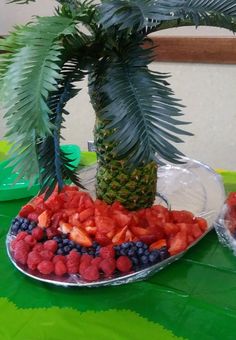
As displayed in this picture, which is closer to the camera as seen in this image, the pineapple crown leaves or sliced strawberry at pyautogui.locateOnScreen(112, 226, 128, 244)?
the pineapple crown leaves

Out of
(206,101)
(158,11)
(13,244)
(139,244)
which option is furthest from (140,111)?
(206,101)

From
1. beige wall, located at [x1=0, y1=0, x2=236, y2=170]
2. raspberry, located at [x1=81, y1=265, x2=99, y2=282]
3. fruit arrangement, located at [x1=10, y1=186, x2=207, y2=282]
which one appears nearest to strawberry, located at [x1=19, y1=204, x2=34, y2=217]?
fruit arrangement, located at [x1=10, y1=186, x2=207, y2=282]

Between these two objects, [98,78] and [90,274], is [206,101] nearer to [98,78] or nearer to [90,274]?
[98,78]

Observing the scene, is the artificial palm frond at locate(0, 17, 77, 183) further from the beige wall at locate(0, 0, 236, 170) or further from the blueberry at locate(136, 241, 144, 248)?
the beige wall at locate(0, 0, 236, 170)

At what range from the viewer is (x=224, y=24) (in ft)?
2.28

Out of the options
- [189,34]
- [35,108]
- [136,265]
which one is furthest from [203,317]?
[189,34]

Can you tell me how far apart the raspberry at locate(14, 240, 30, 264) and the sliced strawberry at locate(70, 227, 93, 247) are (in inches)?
3.1

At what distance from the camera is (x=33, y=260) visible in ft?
2.36

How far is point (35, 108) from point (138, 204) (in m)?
0.35

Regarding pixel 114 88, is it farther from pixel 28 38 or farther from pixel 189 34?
pixel 189 34

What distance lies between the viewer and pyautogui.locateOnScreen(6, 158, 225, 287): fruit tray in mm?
689

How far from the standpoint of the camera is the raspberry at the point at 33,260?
717 mm

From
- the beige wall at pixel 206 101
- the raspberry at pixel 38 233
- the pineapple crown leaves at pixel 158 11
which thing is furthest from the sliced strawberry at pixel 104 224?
the beige wall at pixel 206 101

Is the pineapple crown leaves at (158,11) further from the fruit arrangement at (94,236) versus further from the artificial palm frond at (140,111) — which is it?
the fruit arrangement at (94,236)
